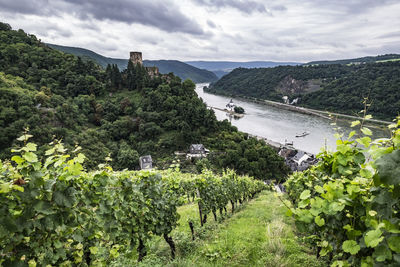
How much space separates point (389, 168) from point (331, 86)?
106 m

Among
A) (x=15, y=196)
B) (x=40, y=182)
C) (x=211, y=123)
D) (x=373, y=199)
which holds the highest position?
(x=373, y=199)

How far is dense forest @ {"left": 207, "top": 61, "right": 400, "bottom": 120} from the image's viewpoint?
67.2 meters

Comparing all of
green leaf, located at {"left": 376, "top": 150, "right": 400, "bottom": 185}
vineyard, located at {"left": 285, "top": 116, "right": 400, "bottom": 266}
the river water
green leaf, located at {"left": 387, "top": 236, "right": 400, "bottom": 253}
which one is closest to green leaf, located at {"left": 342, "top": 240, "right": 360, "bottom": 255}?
vineyard, located at {"left": 285, "top": 116, "right": 400, "bottom": 266}

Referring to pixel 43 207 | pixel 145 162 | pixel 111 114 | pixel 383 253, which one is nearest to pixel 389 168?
pixel 383 253

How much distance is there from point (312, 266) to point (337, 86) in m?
102

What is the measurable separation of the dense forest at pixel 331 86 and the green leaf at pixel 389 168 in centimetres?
4519

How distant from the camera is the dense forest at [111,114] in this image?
1496 inches

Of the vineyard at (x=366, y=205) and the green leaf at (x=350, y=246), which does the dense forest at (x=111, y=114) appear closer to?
the vineyard at (x=366, y=205)

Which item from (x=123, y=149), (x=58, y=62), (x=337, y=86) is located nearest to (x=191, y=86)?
(x=123, y=149)

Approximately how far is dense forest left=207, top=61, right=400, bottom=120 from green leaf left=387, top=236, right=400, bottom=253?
45170 millimetres

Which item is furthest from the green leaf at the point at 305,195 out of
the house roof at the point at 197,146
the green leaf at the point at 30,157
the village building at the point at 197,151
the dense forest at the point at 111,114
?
the house roof at the point at 197,146

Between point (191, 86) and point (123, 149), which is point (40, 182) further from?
point (191, 86)

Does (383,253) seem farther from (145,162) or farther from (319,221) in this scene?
(145,162)

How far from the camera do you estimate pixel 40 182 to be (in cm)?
193
